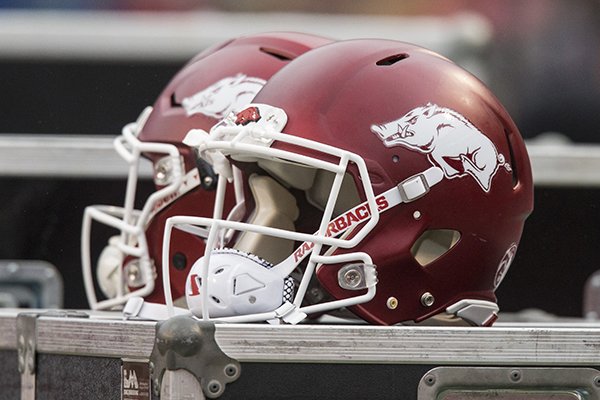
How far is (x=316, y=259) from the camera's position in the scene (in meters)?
2.45

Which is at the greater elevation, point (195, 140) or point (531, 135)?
point (195, 140)

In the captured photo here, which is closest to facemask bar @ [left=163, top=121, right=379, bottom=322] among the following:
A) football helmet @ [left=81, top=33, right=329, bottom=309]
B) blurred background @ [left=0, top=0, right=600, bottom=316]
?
football helmet @ [left=81, top=33, right=329, bottom=309]

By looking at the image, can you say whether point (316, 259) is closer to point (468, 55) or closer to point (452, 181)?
point (452, 181)

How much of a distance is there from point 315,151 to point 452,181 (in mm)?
243

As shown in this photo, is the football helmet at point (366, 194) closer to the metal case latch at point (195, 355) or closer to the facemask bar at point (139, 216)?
the metal case latch at point (195, 355)

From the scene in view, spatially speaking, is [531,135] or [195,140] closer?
[195,140]

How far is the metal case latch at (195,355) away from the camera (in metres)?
2.24

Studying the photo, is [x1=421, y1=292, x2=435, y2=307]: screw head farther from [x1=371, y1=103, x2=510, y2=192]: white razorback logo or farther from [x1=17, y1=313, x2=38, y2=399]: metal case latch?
[x1=17, y1=313, x2=38, y2=399]: metal case latch

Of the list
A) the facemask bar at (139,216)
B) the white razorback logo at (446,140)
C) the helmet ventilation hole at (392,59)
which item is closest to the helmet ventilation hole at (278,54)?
the facemask bar at (139,216)

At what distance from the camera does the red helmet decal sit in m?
2.57

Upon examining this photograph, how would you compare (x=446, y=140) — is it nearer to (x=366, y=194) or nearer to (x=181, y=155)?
(x=366, y=194)

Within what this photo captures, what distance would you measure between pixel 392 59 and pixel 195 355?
72cm

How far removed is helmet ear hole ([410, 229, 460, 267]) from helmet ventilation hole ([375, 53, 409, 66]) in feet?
0.99

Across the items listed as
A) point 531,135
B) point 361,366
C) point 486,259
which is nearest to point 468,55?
point 531,135
